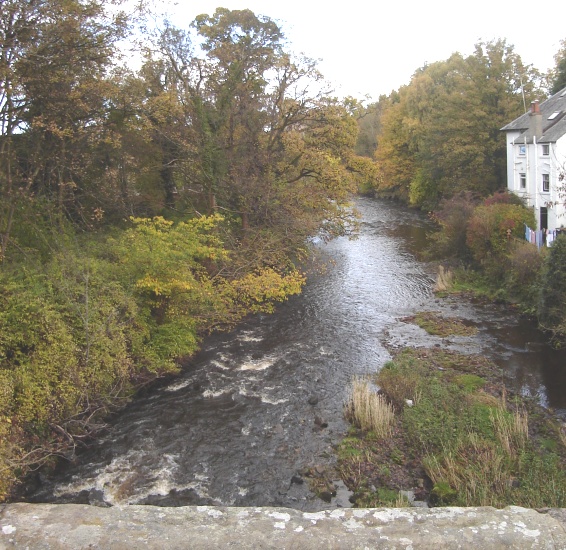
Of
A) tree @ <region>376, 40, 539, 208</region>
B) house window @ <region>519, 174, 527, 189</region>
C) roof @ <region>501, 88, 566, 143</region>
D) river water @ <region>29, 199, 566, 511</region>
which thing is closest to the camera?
river water @ <region>29, 199, 566, 511</region>

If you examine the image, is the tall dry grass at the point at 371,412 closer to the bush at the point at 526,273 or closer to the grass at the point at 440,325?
the grass at the point at 440,325

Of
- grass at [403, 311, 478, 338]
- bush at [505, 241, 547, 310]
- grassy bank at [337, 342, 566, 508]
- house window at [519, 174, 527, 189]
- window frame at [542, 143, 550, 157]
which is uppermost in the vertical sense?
window frame at [542, 143, 550, 157]

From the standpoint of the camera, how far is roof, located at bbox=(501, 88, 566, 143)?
30.4 m

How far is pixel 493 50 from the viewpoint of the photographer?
41062mm

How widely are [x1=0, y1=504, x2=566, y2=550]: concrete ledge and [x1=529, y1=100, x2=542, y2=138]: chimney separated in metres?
33.2

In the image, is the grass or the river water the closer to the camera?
the river water

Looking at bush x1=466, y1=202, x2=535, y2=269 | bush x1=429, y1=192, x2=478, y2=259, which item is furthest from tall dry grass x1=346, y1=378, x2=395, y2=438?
bush x1=429, y1=192, x2=478, y2=259

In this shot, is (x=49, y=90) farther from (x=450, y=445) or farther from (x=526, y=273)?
(x=526, y=273)

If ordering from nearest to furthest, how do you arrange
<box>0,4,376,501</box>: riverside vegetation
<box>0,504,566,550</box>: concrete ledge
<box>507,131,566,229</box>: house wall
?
<box>0,504,566,550</box>: concrete ledge, <box>0,4,376,501</box>: riverside vegetation, <box>507,131,566,229</box>: house wall

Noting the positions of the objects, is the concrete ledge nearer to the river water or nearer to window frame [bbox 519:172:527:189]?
the river water

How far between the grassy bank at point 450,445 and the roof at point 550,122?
21.4 metres

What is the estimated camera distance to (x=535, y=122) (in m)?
33.0

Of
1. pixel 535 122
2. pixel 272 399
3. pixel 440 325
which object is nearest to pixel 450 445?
pixel 272 399

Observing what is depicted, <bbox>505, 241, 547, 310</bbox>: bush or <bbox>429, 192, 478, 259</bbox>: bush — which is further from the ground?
<bbox>429, 192, 478, 259</bbox>: bush
